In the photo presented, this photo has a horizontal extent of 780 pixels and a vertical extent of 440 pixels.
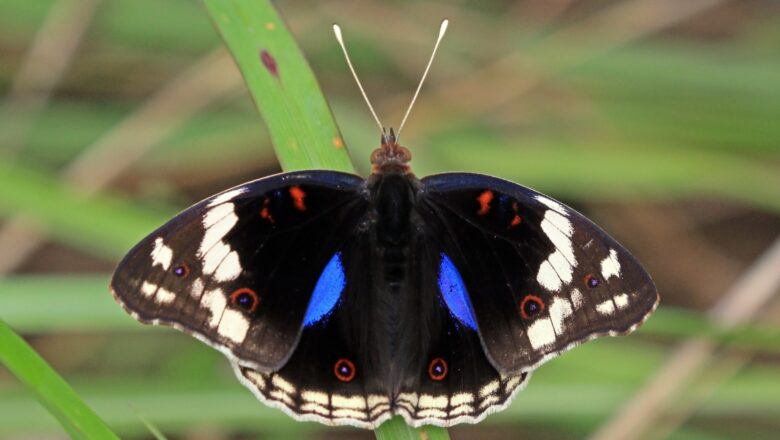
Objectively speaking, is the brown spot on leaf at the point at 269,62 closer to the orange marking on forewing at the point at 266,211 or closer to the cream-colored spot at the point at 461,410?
the orange marking on forewing at the point at 266,211

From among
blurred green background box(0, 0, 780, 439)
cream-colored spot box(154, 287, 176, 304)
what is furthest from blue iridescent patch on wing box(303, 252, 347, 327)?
blurred green background box(0, 0, 780, 439)

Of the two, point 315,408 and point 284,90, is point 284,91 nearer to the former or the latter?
point 284,90

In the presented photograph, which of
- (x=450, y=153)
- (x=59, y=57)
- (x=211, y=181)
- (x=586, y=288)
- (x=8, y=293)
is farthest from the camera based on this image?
(x=211, y=181)

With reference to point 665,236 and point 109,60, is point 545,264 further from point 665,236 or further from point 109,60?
point 109,60

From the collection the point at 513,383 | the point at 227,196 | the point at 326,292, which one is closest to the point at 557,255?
the point at 513,383

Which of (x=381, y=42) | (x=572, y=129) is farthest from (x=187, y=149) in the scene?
(x=572, y=129)

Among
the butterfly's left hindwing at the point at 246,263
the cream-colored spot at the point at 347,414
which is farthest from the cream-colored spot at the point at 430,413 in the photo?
the butterfly's left hindwing at the point at 246,263
